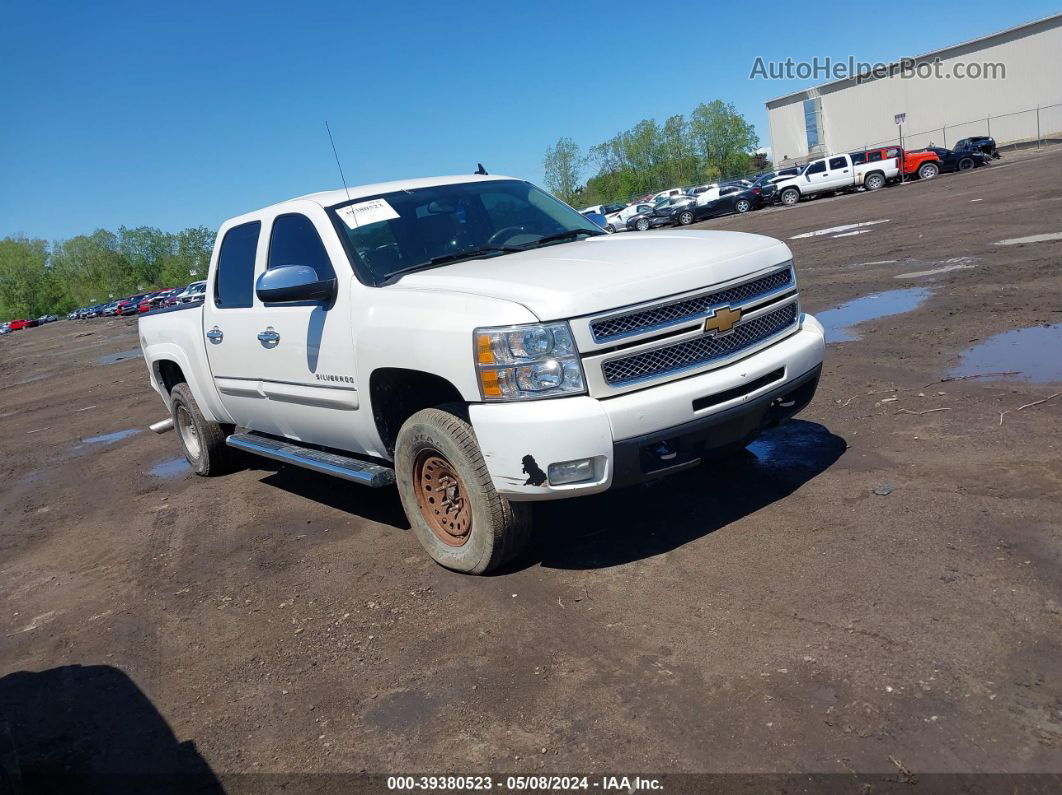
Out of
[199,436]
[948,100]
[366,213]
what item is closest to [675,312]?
[366,213]

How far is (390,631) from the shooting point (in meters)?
4.03

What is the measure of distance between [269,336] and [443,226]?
139 cm

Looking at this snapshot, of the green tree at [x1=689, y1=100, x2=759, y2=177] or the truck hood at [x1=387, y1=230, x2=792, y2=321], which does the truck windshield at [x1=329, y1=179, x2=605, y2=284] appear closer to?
the truck hood at [x1=387, y1=230, x2=792, y2=321]

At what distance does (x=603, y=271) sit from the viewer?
4.02 metres

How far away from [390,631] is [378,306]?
1.66 m

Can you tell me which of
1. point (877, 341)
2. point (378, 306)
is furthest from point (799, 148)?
point (378, 306)

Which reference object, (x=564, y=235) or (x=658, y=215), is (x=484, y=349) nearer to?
(x=564, y=235)

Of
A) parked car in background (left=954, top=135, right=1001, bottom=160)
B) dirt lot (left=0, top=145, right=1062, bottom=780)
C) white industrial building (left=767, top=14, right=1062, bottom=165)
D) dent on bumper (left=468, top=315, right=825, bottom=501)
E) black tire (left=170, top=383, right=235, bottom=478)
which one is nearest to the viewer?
dirt lot (left=0, top=145, right=1062, bottom=780)

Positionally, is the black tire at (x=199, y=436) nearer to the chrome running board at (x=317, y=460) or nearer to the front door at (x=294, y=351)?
the chrome running board at (x=317, y=460)

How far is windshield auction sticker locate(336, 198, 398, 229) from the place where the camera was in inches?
197

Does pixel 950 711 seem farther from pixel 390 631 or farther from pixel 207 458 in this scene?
pixel 207 458

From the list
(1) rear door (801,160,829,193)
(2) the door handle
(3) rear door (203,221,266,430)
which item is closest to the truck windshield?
(2) the door handle

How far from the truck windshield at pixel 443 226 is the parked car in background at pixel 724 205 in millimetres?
38014

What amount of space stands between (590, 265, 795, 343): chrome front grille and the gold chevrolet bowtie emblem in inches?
1.5
